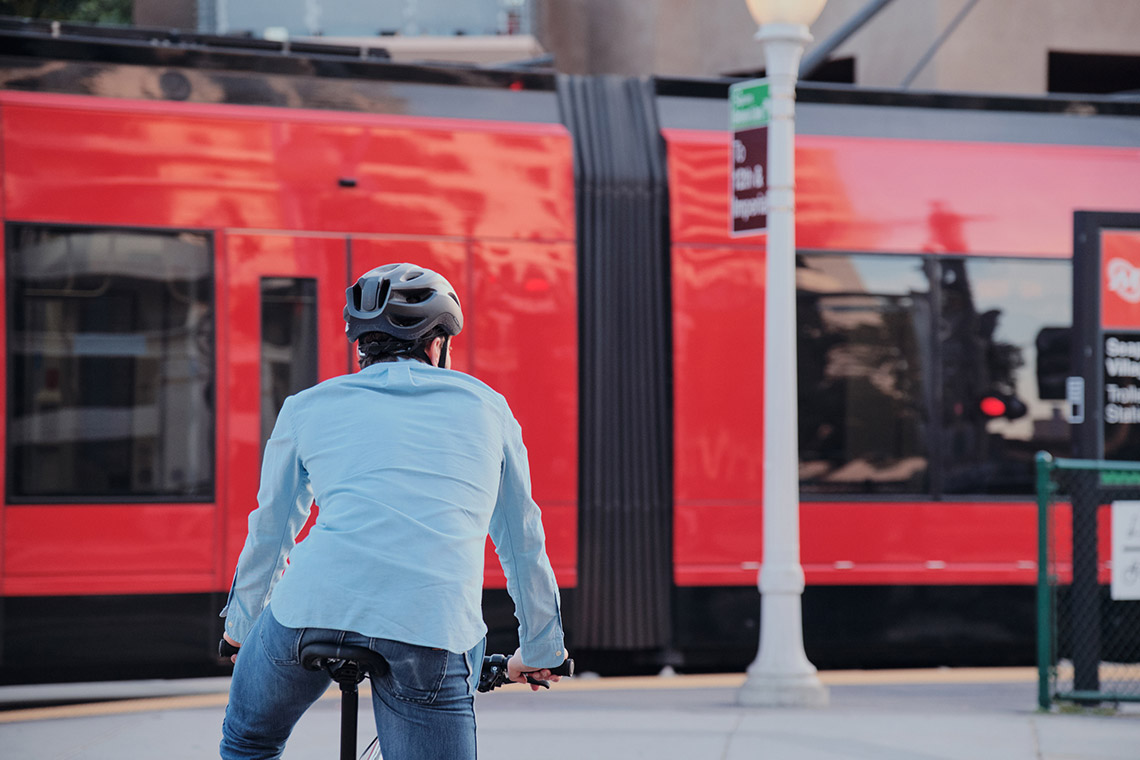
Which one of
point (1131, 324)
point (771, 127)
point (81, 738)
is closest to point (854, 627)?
point (1131, 324)

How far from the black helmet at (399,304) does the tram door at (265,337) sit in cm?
442

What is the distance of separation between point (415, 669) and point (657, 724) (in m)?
3.99

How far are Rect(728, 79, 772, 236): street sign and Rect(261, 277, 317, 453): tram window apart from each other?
2.25 metres

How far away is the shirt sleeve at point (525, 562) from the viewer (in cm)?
278

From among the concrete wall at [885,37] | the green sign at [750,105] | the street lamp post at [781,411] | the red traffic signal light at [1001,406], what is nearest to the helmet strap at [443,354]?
the street lamp post at [781,411]

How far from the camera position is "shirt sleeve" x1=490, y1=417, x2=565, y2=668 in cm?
278

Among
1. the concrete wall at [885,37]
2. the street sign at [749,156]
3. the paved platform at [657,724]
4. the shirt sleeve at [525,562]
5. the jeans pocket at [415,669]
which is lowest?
the paved platform at [657,724]

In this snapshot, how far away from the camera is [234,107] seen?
7.41 meters

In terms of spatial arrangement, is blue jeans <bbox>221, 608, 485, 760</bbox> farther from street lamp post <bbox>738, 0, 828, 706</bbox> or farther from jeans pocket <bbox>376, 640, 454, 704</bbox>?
street lamp post <bbox>738, 0, 828, 706</bbox>

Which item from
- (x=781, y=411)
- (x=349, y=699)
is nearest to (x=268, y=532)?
(x=349, y=699)

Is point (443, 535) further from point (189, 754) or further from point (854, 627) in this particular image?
point (854, 627)

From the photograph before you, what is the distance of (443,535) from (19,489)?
4.88 m

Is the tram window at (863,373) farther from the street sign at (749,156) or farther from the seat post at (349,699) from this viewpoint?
the seat post at (349,699)

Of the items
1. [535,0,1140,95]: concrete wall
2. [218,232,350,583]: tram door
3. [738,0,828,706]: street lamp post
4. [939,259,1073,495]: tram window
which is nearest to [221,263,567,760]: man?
[738,0,828,706]: street lamp post
